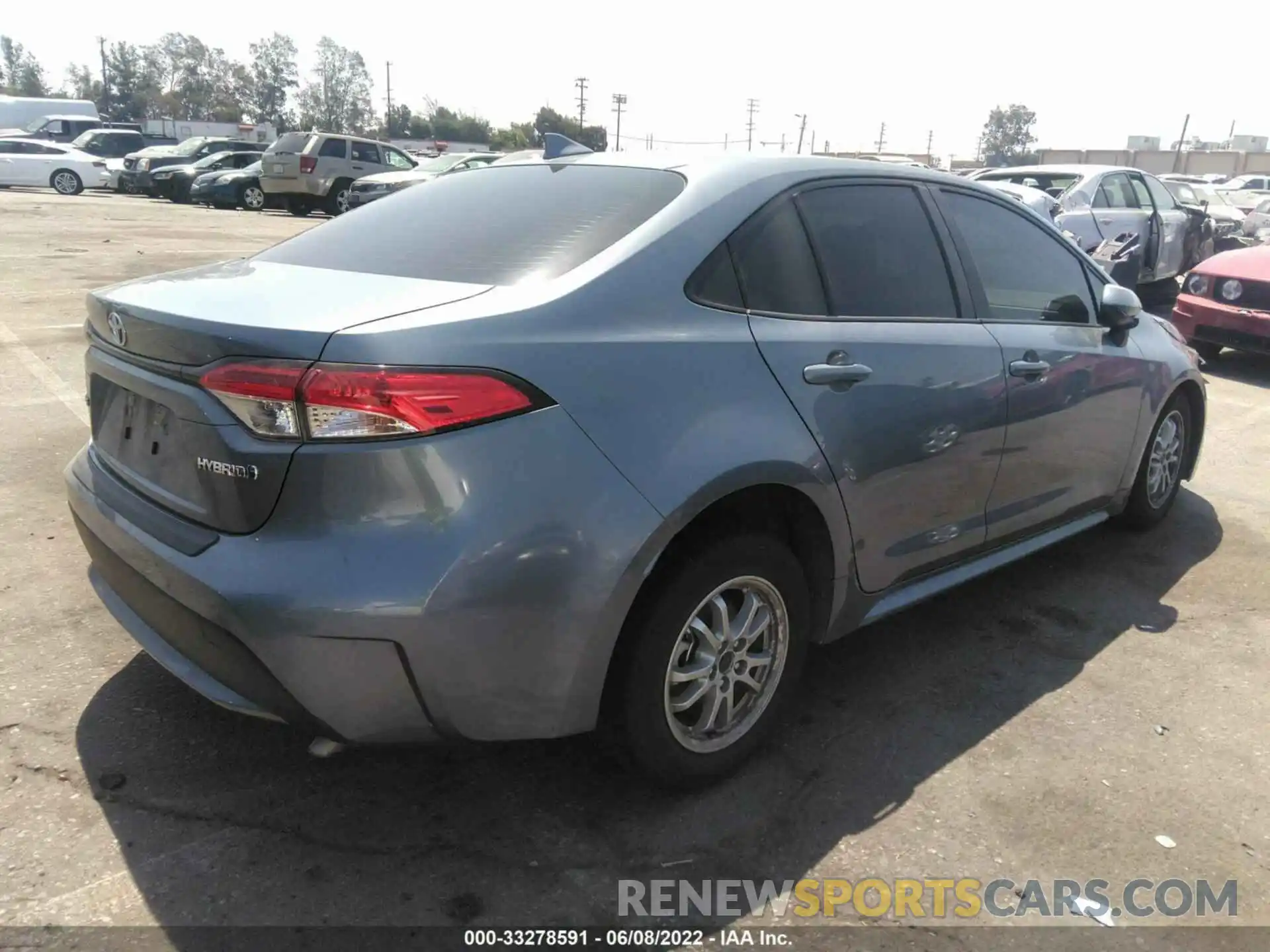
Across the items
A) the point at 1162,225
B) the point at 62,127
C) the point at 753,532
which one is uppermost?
the point at 1162,225

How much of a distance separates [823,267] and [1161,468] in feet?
9.01

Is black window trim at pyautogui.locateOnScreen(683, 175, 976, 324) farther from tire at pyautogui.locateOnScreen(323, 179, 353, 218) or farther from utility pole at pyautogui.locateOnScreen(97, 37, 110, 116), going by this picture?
utility pole at pyautogui.locateOnScreen(97, 37, 110, 116)

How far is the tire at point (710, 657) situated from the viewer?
96.6 inches

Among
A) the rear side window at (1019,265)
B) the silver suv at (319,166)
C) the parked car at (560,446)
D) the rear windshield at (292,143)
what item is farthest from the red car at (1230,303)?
the rear windshield at (292,143)

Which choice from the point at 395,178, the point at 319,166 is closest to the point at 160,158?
the point at 319,166

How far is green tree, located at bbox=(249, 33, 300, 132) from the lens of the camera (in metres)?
108

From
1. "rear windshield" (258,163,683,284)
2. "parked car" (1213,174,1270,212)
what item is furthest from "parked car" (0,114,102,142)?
"rear windshield" (258,163,683,284)

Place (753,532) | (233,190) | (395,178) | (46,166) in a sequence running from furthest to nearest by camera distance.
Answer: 1. (46,166)
2. (233,190)
3. (395,178)
4. (753,532)

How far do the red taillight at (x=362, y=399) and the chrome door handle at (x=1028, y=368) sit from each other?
2.08 metres

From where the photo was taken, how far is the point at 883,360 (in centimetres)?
298

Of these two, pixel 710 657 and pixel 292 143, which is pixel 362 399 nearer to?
pixel 710 657

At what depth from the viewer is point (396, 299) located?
2342mm

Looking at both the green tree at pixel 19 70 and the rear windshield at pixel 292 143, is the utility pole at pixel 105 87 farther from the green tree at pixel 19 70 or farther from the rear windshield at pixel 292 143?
the rear windshield at pixel 292 143

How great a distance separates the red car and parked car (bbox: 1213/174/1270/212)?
19.8 metres
